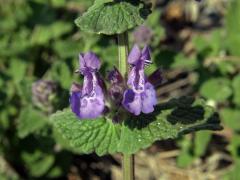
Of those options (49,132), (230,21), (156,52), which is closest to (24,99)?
(49,132)

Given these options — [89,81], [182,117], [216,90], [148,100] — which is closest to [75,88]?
[89,81]

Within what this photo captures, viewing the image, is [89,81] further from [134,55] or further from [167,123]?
[167,123]

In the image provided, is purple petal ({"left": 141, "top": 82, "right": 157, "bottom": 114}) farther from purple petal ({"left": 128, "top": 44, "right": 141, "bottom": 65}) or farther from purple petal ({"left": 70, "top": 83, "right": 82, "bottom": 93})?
purple petal ({"left": 70, "top": 83, "right": 82, "bottom": 93})

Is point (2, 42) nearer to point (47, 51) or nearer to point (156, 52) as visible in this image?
point (47, 51)

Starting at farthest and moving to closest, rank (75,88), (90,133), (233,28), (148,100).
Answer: (233,28), (90,133), (75,88), (148,100)

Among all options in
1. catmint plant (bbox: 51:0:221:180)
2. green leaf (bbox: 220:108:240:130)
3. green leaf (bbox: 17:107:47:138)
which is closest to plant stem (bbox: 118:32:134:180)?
catmint plant (bbox: 51:0:221:180)

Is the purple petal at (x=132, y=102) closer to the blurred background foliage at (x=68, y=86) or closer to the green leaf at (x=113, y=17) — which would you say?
the green leaf at (x=113, y=17)
